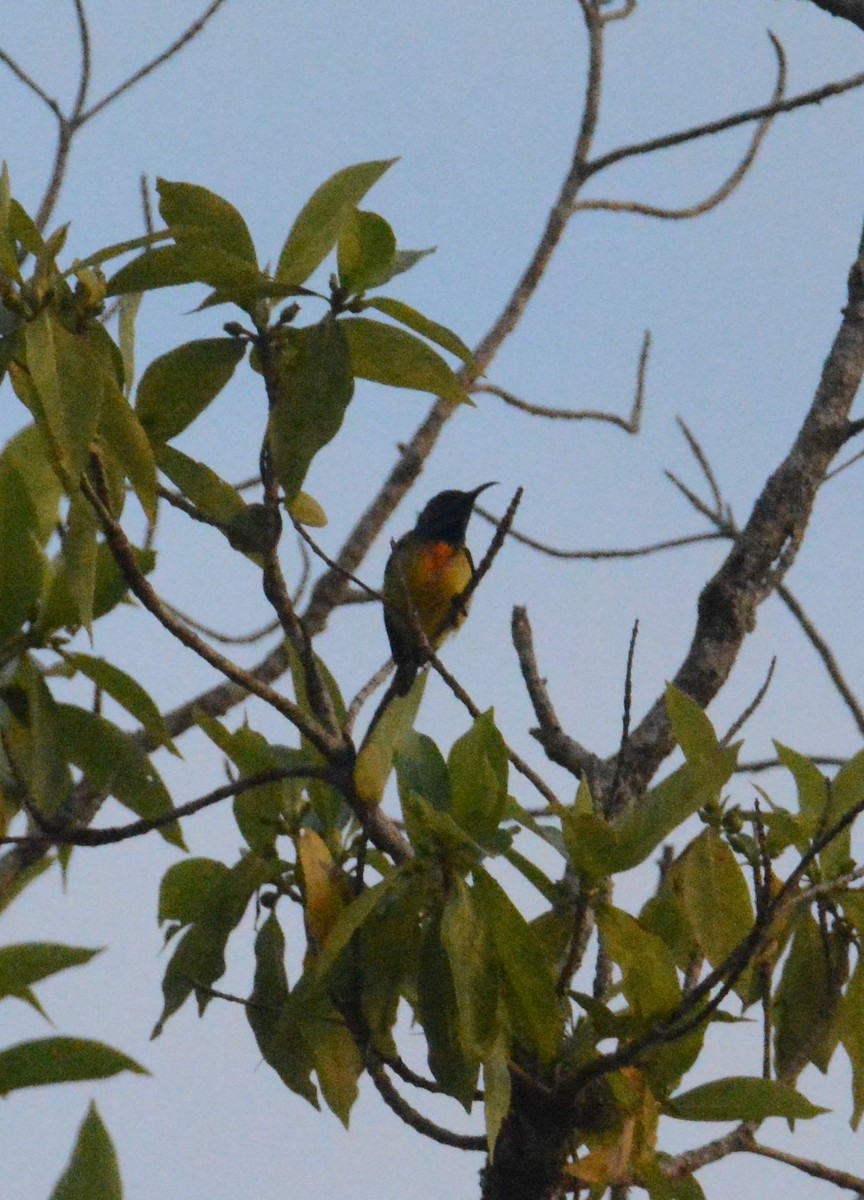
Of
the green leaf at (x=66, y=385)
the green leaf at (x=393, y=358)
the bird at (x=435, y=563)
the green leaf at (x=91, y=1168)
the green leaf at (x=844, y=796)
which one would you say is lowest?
the green leaf at (x=91, y=1168)

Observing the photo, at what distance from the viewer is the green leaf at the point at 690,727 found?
1936 mm

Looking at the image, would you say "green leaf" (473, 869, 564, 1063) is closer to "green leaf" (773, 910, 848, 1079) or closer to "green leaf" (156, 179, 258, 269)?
"green leaf" (773, 910, 848, 1079)

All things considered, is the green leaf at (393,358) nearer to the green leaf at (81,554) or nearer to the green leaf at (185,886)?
the green leaf at (81,554)

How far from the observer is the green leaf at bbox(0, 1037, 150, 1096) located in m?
1.55

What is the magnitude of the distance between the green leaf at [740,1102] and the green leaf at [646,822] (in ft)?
1.06

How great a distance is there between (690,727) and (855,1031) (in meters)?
0.54

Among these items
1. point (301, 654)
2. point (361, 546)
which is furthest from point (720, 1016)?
point (361, 546)

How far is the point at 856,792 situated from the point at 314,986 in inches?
28.4

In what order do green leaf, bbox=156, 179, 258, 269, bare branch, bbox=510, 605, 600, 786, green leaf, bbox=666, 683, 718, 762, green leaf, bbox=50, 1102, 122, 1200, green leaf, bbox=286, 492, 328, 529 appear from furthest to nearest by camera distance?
bare branch, bbox=510, 605, 600, 786 < green leaf, bbox=286, 492, 328, 529 < green leaf, bbox=156, 179, 258, 269 < green leaf, bbox=666, 683, 718, 762 < green leaf, bbox=50, 1102, 122, 1200

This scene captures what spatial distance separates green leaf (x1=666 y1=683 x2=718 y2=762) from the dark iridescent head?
4.90 metres

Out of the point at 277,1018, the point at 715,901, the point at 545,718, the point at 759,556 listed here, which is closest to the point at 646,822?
the point at 715,901

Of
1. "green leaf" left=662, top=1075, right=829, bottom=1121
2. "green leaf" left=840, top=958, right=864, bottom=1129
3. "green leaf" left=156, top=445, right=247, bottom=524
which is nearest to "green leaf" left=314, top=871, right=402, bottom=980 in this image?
"green leaf" left=662, top=1075, right=829, bottom=1121

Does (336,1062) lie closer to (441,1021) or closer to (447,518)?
(441,1021)

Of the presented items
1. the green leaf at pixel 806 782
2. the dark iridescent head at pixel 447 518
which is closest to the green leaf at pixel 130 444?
the green leaf at pixel 806 782
